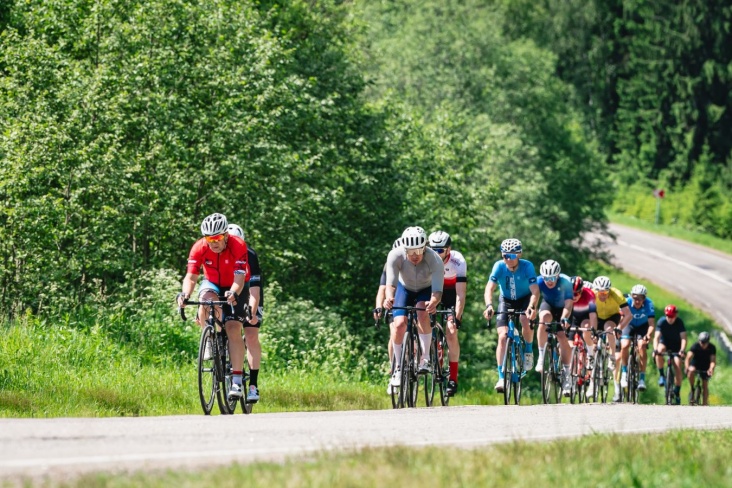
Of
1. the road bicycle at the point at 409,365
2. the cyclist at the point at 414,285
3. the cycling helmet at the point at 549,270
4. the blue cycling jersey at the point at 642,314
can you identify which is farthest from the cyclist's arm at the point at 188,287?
the blue cycling jersey at the point at 642,314

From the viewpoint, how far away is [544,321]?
18.3 m

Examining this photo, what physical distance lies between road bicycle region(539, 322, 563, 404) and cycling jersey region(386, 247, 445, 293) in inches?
159

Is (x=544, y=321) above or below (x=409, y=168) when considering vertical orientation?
below

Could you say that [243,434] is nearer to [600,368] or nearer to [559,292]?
[559,292]

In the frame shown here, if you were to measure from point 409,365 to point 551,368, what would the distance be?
449 centimetres

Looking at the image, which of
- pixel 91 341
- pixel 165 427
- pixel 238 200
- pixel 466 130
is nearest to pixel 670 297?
pixel 466 130

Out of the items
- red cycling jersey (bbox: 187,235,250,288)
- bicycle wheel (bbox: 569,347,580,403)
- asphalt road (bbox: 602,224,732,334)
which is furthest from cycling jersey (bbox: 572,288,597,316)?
asphalt road (bbox: 602,224,732,334)

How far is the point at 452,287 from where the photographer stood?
52.3ft

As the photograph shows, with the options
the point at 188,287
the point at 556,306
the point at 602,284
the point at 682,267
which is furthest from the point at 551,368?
the point at 682,267

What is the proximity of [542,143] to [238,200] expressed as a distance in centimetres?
2851

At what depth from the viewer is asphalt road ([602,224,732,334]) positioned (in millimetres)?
54287

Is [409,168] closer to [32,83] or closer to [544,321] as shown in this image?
[32,83]

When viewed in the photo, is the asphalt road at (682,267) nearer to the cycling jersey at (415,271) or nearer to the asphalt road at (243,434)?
the cycling jersey at (415,271)

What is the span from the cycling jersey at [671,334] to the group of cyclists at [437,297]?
2713 mm
